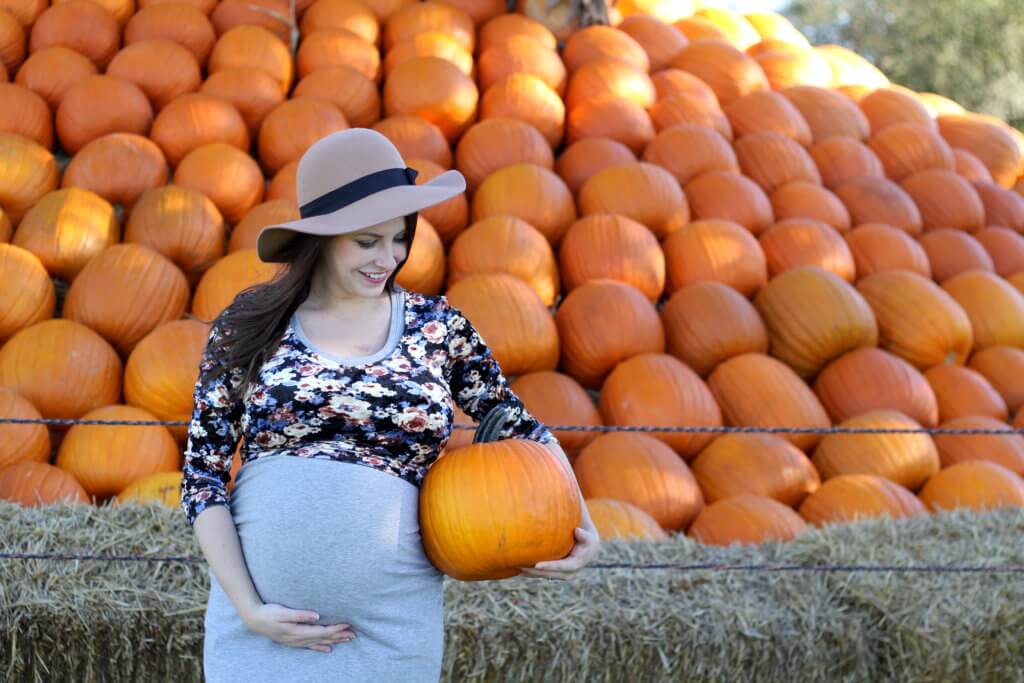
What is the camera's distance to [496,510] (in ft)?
6.04

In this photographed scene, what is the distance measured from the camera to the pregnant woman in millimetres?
1691

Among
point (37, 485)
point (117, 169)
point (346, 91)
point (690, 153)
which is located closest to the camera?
point (37, 485)

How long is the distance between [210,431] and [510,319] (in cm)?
289

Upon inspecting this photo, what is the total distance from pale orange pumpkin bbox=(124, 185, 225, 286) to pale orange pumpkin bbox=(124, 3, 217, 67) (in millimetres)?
1375

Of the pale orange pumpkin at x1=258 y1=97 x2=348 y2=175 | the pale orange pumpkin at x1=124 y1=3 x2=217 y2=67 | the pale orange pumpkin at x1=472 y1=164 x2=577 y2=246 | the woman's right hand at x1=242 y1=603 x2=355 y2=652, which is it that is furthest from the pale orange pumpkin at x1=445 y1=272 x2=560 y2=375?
the woman's right hand at x1=242 y1=603 x2=355 y2=652

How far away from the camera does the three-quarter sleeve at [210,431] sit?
1767 mm

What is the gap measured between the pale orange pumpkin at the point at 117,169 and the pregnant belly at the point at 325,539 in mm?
3720

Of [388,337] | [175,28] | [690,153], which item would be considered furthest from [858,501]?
[175,28]

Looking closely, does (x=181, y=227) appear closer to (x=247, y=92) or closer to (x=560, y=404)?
(x=247, y=92)

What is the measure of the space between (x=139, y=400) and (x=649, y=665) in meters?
2.31

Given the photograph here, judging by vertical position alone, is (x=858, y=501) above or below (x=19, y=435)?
above

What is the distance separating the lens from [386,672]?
1716 mm

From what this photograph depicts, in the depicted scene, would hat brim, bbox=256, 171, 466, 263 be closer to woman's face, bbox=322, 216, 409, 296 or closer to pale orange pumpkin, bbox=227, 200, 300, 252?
woman's face, bbox=322, 216, 409, 296

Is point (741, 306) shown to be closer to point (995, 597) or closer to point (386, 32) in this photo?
point (995, 597)
